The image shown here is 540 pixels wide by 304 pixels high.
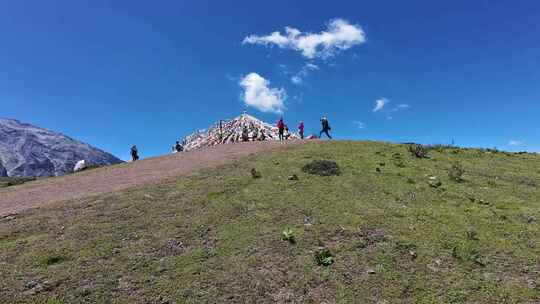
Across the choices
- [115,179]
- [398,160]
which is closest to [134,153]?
[115,179]

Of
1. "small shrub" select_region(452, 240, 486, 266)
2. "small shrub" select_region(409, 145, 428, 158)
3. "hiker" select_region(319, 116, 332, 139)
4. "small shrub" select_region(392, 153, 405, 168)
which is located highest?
"hiker" select_region(319, 116, 332, 139)

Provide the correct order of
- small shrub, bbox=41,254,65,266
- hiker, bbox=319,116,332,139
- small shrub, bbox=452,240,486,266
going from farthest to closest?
hiker, bbox=319,116,332,139 → small shrub, bbox=452,240,486,266 → small shrub, bbox=41,254,65,266

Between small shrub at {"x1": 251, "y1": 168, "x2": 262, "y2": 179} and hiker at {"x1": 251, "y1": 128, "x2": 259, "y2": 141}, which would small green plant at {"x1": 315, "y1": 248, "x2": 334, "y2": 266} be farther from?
hiker at {"x1": 251, "y1": 128, "x2": 259, "y2": 141}

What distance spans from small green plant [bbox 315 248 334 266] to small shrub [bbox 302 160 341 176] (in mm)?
9136

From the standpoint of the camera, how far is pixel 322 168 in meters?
22.0

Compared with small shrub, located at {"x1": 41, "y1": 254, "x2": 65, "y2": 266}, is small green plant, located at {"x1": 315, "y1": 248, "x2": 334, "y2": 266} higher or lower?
lower

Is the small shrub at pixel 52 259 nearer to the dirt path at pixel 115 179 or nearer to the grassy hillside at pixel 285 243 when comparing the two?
the grassy hillside at pixel 285 243

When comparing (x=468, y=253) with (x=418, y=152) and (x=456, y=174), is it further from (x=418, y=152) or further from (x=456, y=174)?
(x=418, y=152)

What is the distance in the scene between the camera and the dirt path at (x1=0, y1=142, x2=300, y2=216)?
65.8ft

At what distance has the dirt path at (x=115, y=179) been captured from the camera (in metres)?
20.1

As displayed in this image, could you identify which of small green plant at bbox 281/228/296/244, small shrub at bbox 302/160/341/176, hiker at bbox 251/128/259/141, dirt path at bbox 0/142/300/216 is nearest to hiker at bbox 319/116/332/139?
dirt path at bbox 0/142/300/216

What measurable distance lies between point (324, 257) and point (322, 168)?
34.3 feet

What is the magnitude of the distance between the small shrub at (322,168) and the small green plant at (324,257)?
9.14 metres

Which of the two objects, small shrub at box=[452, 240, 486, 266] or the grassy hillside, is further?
small shrub at box=[452, 240, 486, 266]
